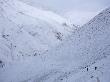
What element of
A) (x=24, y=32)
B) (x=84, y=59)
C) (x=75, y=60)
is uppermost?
(x=24, y=32)

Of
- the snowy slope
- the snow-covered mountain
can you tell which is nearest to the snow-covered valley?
the snowy slope

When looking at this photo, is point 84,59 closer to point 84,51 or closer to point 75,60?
point 75,60

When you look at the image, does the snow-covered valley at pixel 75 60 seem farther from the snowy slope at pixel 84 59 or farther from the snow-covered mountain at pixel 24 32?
the snow-covered mountain at pixel 24 32

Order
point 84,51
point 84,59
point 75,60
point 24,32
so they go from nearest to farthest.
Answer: point 84,59 < point 75,60 < point 84,51 < point 24,32

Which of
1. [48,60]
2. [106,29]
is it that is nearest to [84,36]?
[106,29]

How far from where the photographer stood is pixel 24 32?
12244 centimetres

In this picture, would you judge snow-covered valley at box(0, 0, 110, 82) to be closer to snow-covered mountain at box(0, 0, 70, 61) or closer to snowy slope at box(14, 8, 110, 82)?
snowy slope at box(14, 8, 110, 82)

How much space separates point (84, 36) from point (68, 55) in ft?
14.8

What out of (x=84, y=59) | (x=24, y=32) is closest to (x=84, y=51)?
(x=84, y=59)

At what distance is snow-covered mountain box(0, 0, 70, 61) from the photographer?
103375mm

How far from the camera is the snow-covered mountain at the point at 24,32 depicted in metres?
103

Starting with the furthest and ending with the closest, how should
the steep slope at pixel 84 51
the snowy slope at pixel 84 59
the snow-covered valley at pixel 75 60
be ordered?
1. the steep slope at pixel 84 51
2. the snow-covered valley at pixel 75 60
3. the snowy slope at pixel 84 59

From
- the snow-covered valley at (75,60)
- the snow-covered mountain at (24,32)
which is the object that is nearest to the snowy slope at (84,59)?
the snow-covered valley at (75,60)

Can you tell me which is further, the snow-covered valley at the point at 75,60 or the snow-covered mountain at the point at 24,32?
the snow-covered mountain at the point at 24,32
